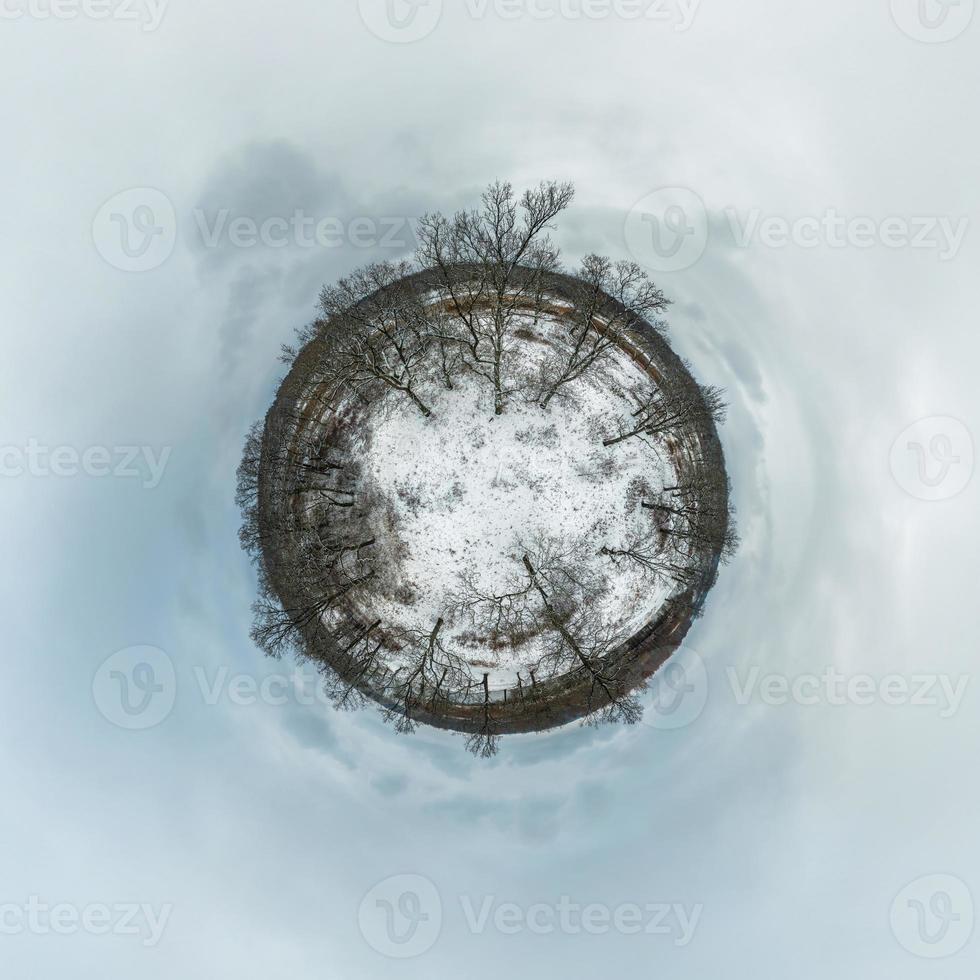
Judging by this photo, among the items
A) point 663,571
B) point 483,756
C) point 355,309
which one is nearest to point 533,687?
point 483,756

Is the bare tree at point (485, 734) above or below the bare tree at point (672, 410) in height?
below

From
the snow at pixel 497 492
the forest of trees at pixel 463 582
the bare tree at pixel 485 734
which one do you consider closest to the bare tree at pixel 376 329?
the forest of trees at pixel 463 582

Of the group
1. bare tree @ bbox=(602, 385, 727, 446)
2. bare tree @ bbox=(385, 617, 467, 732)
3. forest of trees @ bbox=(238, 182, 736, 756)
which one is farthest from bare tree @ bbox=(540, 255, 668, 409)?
bare tree @ bbox=(385, 617, 467, 732)

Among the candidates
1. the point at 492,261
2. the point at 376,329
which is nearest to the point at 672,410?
the point at 492,261

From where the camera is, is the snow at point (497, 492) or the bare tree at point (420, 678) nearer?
the snow at point (497, 492)

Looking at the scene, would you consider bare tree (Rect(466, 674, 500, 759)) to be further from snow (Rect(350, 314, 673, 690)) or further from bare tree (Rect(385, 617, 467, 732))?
bare tree (Rect(385, 617, 467, 732))

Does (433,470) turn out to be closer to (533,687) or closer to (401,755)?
(533,687)

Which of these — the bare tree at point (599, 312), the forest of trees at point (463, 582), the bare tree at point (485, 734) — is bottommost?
the bare tree at point (485, 734)

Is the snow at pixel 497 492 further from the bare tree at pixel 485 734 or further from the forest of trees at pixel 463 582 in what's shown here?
the bare tree at pixel 485 734
